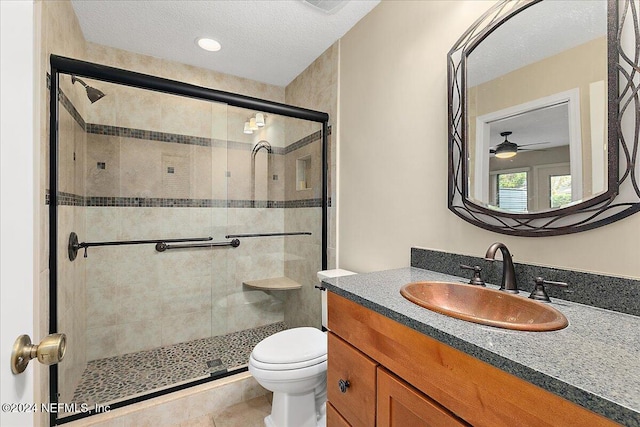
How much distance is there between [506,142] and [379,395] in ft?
3.45

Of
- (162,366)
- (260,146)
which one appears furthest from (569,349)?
(162,366)

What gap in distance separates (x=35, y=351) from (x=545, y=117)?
5.00 ft

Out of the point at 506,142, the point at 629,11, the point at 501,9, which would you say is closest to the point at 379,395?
the point at 506,142

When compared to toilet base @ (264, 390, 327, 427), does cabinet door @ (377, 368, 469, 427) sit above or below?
above

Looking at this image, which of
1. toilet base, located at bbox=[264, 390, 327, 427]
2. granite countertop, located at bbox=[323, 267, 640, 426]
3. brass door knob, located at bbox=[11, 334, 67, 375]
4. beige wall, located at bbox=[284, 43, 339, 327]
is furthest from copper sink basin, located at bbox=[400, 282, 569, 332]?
beige wall, located at bbox=[284, 43, 339, 327]

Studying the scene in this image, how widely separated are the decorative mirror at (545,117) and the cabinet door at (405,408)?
2.33ft

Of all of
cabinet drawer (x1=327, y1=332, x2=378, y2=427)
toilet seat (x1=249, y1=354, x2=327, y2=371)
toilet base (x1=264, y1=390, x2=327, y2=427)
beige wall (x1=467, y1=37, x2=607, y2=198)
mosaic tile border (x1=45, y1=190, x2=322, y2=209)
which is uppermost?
beige wall (x1=467, y1=37, x2=607, y2=198)

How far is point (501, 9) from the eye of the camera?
1126 mm

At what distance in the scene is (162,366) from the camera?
199cm

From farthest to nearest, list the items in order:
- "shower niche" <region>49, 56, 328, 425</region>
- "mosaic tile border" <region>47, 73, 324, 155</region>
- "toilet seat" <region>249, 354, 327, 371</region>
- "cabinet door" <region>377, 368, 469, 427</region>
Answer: "mosaic tile border" <region>47, 73, 324, 155</region> < "shower niche" <region>49, 56, 328, 425</region> < "toilet seat" <region>249, 354, 327, 371</region> < "cabinet door" <region>377, 368, 469, 427</region>

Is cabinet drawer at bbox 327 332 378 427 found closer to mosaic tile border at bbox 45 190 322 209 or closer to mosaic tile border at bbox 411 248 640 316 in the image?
mosaic tile border at bbox 411 248 640 316

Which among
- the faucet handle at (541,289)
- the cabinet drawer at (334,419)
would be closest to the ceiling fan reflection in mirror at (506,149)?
the faucet handle at (541,289)

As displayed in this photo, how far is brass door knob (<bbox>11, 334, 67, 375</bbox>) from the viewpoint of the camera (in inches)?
18.0

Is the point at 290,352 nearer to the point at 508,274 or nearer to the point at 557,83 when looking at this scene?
the point at 508,274
